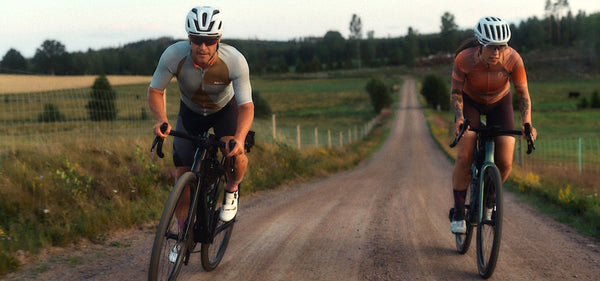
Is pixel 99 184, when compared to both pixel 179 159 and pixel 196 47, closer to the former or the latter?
pixel 179 159

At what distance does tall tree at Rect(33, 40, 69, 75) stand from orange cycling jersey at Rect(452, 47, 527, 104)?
10.6m

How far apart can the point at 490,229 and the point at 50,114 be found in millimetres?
8256

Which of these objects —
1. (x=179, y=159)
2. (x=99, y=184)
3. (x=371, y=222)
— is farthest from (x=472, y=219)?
(x=99, y=184)

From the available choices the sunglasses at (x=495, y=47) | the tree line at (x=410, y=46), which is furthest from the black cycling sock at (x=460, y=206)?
the tree line at (x=410, y=46)

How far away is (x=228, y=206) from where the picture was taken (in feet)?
14.4

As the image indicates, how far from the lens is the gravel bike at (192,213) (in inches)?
127

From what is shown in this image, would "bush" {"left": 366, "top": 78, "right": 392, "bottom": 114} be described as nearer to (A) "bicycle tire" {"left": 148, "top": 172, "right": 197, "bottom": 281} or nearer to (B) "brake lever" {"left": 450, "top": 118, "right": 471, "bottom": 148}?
(B) "brake lever" {"left": 450, "top": 118, "right": 471, "bottom": 148}

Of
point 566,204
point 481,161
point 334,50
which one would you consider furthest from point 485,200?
point 334,50

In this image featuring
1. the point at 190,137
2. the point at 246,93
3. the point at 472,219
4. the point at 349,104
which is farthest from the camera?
the point at 349,104

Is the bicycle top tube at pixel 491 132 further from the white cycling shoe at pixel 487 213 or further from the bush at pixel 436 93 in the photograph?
the bush at pixel 436 93

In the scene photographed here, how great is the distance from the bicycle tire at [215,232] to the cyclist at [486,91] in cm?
230

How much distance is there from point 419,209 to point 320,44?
577 feet

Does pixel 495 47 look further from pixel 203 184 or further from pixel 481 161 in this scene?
pixel 203 184

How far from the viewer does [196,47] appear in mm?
3619
